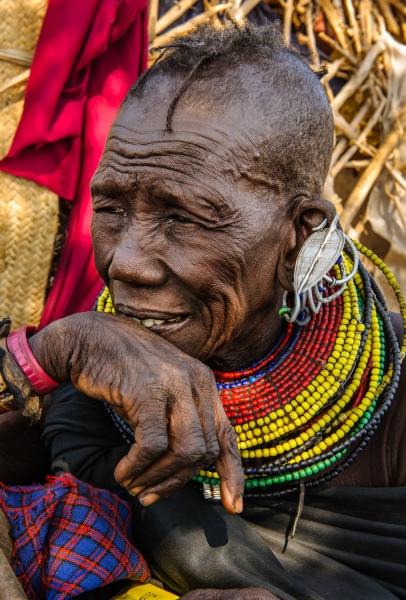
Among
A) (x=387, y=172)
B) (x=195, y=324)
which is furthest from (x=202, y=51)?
(x=387, y=172)

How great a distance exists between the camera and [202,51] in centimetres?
192

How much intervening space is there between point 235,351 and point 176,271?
1.46ft

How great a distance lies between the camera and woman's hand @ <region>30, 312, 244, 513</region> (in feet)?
5.31

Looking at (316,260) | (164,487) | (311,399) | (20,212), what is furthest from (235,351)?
(20,212)

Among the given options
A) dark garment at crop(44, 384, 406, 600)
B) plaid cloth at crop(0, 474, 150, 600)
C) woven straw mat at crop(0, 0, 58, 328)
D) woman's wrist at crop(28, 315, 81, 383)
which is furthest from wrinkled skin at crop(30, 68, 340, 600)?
woven straw mat at crop(0, 0, 58, 328)

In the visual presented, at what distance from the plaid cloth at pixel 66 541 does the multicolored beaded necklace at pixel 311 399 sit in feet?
Answer: 0.90

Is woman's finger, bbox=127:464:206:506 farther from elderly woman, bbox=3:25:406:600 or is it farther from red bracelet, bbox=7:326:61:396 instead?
red bracelet, bbox=7:326:61:396

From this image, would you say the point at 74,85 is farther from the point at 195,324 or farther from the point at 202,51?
the point at 195,324

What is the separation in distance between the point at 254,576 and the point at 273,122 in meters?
1.27

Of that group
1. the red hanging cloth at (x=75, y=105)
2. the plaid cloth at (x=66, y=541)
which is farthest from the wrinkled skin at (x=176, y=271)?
the red hanging cloth at (x=75, y=105)

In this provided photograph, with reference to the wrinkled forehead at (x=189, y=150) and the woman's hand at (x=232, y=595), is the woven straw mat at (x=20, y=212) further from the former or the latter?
the woman's hand at (x=232, y=595)

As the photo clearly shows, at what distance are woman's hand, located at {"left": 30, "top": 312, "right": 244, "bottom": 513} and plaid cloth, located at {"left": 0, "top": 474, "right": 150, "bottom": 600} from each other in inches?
14.1

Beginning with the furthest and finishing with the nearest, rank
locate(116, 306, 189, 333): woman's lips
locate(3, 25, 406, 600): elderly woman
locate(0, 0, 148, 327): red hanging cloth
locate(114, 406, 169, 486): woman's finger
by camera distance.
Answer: locate(0, 0, 148, 327): red hanging cloth, locate(116, 306, 189, 333): woman's lips, locate(3, 25, 406, 600): elderly woman, locate(114, 406, 169, 486): woman's finger

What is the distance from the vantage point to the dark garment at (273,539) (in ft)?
6.52
